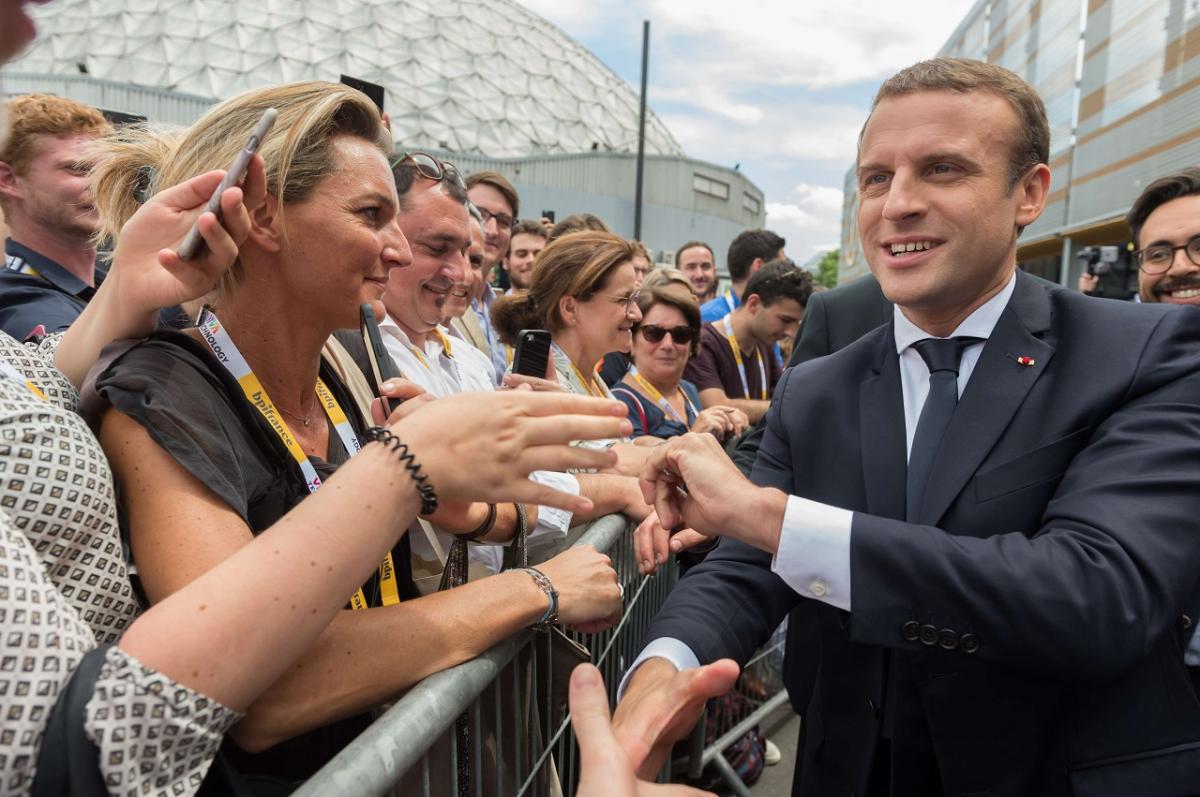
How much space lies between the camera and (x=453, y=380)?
127 inches

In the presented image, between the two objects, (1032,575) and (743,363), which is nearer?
(1032,575)

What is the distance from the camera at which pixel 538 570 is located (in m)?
1.87

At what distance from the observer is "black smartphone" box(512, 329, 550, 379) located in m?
2.40

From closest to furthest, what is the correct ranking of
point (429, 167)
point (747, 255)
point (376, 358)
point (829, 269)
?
1. point (376, 358)
2. point (429, 167)
3. point (747, 255)
4. point (829, 269)

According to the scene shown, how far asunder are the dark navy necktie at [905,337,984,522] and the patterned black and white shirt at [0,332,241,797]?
5.09 feet

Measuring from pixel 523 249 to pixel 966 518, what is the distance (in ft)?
18.9

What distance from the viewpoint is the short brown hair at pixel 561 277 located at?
4.09m

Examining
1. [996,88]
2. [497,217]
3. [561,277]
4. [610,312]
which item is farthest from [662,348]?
[996,88]

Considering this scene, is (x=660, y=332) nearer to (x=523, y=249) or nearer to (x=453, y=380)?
(x=453, y=380)

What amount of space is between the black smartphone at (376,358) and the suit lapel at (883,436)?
1.32 metres

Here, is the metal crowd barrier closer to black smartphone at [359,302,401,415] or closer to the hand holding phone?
black smartphone at [359,302,401,415]

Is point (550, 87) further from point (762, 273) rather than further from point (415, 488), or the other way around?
point (415, 488)

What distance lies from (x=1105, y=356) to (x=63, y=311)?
12.4 ft

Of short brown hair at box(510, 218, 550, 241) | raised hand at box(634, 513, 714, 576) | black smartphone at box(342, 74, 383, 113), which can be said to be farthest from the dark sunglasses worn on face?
short brown hair at box(510, 218, 550, 241)
